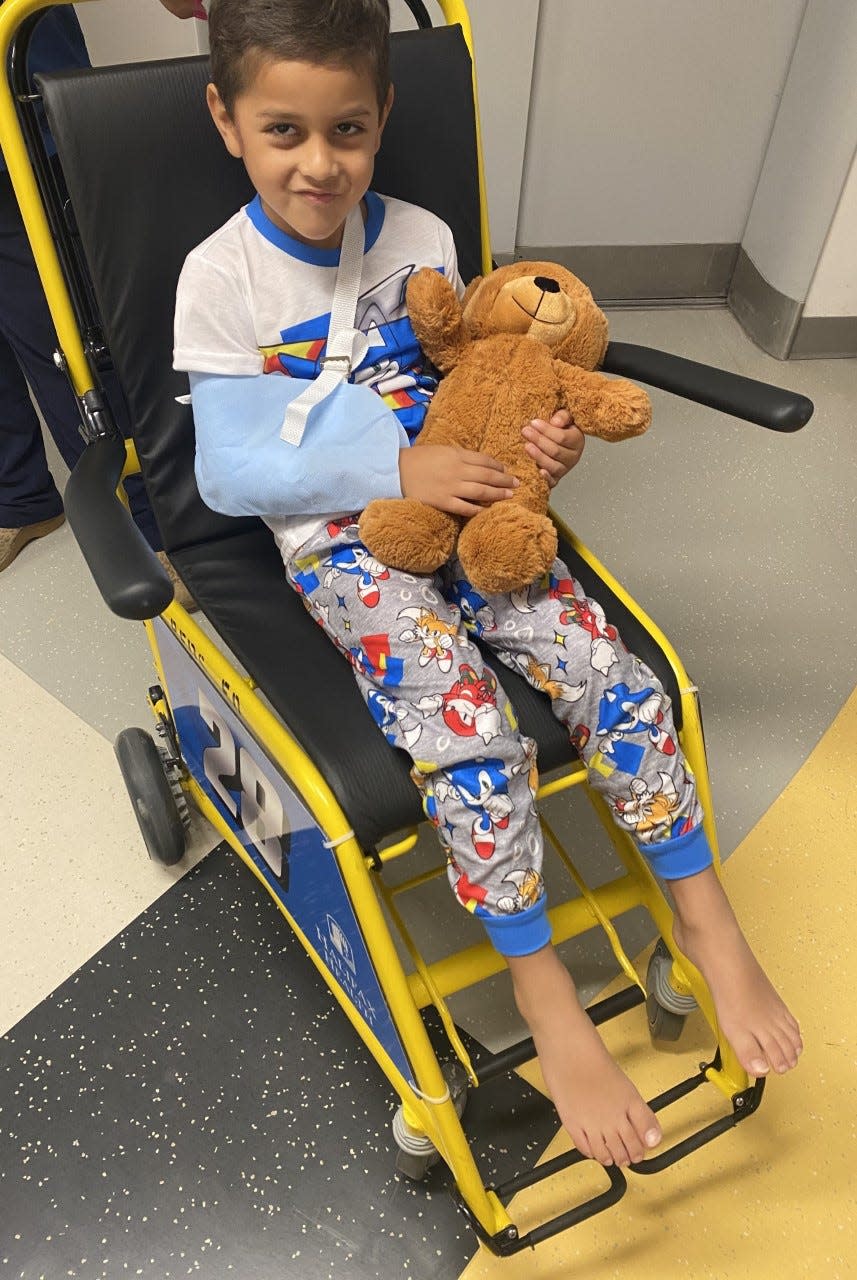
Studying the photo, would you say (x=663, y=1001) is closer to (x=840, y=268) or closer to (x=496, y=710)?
(x=496, y=710)

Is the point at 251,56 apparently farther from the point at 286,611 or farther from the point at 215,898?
the point at 215,898

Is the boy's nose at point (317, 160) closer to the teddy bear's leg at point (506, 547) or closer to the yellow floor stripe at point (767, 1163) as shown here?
the teddy bear's leg at point (506, 547)

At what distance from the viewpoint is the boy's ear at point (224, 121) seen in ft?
2.91

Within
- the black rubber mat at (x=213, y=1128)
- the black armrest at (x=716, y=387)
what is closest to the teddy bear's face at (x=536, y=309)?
the black armrest at (x=716, y=387)

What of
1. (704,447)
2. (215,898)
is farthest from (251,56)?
(704,447)

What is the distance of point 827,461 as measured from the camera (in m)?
1.87

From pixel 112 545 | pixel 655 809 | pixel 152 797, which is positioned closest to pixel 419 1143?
pixel 655 809

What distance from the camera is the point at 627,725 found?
90cm

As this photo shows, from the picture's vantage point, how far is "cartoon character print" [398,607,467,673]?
2.89 feet

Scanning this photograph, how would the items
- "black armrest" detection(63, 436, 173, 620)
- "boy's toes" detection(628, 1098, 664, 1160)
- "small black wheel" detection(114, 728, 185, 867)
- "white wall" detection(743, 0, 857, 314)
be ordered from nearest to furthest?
"black armrest" detection(63, 436, 173, 620)
"boy's toes" detection(628, 1098, 664, 1160)
"small black wheel" detection(114, 728, 185, 867)
"white wall" detection(743, 0, 857, 314)

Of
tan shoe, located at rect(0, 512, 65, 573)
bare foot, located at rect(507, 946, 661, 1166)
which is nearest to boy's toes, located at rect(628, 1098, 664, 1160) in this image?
bare foot, located at rect(507, 946, 661, 1166)

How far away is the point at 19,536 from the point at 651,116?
1.47 m

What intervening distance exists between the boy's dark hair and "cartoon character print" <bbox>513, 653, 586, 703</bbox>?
1.71 feet

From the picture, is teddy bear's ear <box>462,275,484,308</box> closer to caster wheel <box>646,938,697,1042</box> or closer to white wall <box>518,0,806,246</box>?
caster wheel <box>646,938,697,1042</box>
